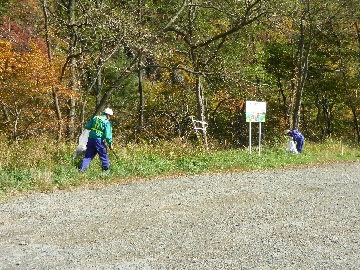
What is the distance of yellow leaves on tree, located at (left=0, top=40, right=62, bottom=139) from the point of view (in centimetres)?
1511

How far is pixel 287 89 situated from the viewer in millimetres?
31125

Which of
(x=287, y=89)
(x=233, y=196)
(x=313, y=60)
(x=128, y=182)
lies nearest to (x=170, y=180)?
(x=128, y=182)

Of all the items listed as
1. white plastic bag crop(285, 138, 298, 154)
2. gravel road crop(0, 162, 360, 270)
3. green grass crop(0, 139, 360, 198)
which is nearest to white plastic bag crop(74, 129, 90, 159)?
green grass crop(0, 139, 360, 198)

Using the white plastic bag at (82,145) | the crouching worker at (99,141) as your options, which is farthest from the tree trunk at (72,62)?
the crouching worker at (99,141)

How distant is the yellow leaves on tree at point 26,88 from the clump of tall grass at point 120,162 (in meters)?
3.82

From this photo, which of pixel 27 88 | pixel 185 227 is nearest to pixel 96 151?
pixel 185 227

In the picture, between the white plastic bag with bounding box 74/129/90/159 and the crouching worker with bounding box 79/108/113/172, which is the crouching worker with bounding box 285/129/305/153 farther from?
the white plastic bag with bounding box 74/129/90/159

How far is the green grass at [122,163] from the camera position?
9.25 m

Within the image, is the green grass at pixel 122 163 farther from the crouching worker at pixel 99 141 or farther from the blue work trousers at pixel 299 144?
the blue work trousers at pixel 299 144

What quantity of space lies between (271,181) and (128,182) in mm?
3353

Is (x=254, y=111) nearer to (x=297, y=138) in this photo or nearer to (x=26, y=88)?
(x=297, y=138)

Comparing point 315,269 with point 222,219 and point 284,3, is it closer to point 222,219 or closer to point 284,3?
point 222,219

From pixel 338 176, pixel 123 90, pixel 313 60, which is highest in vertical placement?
pixel 313 60

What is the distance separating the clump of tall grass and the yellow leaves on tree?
382cm
